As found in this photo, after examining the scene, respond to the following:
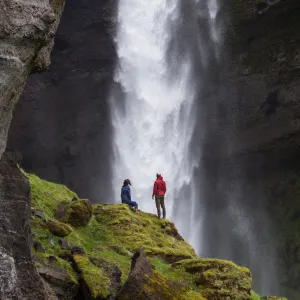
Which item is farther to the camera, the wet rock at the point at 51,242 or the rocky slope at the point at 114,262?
the wet rock at the point at 51,242

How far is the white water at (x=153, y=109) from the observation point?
37969mm

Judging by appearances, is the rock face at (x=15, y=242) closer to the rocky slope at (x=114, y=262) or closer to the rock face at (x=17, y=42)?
the rock face at (x=17, y=42)

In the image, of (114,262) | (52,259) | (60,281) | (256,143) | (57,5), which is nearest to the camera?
(60,281)

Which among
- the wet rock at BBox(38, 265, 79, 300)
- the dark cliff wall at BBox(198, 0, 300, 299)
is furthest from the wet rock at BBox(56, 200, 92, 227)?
the dark cliff wall at BBox(198, 0, 300, 299)

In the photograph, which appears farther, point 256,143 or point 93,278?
point 256,143

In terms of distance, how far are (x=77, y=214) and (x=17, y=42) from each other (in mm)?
6020

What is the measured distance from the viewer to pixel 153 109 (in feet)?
131

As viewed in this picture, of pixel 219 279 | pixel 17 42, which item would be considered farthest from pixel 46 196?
pixel 17 42

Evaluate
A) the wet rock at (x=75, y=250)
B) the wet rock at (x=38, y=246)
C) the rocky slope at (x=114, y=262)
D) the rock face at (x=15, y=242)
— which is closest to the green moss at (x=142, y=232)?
the rocky slope at (x=114, y=262)

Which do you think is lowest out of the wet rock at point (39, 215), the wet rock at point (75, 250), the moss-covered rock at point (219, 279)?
the moss-covered rock at point (219, 279)

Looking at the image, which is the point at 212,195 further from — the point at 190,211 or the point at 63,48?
the point at 63,48

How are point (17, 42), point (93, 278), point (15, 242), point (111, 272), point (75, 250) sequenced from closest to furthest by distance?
point (17, 42)
point (15, 242)
point (93, 278)
point (111, 272)
point (75, 250)

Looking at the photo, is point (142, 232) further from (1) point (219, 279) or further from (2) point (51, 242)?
(1) point (219, 279)

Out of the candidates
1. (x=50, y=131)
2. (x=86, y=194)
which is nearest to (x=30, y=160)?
(x=50, y=131)
